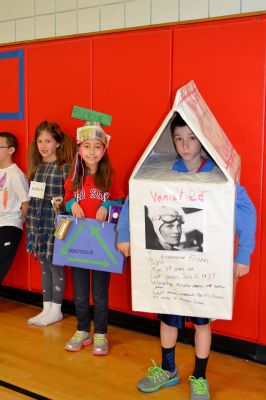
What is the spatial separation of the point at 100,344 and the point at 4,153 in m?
1.52

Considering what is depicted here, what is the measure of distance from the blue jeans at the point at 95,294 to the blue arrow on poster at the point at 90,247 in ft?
0.47

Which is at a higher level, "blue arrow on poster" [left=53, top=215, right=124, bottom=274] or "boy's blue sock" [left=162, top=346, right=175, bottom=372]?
"blue arrow on poster" [left=53, top=215, right=124, bottom=274]

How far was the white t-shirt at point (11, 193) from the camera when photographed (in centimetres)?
322

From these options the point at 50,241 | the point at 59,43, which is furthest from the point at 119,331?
the point at 59,43

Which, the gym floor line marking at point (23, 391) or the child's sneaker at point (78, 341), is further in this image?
the child's sneaker at point (78, 341)

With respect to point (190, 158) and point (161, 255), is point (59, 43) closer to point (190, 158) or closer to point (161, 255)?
point (190, 158)

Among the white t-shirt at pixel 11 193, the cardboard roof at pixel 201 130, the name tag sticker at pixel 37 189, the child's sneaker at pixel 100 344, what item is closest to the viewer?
the cardboard roof at pixel 201 130

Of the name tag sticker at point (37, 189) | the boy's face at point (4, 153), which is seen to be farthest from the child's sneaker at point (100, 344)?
the boy's face at point (4, 153)

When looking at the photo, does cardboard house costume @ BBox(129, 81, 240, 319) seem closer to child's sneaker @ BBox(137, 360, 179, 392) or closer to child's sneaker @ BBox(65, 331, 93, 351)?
child's sneaker @ BBox(137, 360, 179, 392)

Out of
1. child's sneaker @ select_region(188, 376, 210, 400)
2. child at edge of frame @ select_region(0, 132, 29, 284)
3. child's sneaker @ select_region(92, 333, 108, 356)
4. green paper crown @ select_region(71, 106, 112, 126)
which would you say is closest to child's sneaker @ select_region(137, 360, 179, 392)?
child's sneaker @ select_region(188, 376, 210, 400)

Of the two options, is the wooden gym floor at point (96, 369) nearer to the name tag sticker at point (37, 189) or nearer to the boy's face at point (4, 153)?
the name tag sticker at point (37, 189)

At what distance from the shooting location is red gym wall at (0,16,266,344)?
2.49 meters

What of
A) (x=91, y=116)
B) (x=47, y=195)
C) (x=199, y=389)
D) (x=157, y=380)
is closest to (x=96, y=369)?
(x=157, y=380)

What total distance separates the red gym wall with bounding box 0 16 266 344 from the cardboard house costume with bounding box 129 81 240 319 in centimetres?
55
